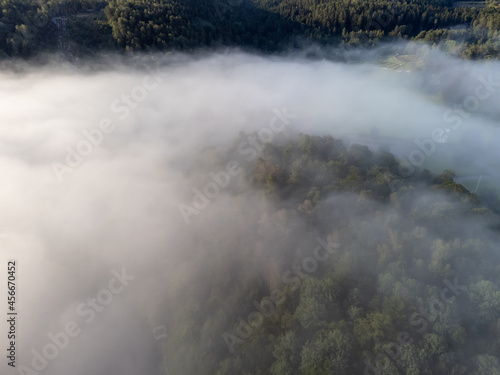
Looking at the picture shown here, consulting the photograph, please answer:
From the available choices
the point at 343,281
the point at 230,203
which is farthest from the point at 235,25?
the point at 343,281

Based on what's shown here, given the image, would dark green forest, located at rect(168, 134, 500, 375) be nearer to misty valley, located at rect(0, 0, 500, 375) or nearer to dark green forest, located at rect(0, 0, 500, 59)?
misty valley, located at rect(0, 0, 500, 375)

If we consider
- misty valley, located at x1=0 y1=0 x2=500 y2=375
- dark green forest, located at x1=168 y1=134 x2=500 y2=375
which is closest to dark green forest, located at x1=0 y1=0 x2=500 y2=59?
misty valley, located at x1=0 y1=0 x2=500 y2=375

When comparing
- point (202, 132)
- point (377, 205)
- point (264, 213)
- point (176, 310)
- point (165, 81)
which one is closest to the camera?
point (176, 310)

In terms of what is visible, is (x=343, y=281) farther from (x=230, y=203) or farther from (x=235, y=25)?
(x=235, y=25)

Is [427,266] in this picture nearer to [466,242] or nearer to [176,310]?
[466,242]

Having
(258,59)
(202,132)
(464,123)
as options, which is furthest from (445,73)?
(202,132)
